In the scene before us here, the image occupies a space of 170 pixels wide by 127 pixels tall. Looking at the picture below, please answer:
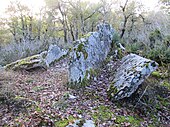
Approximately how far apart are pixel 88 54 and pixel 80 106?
221 cm

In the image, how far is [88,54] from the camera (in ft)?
19.9

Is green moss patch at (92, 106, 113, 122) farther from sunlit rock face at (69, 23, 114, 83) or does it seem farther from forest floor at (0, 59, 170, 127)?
sunlit rock face at (69, 23, 114, 83)

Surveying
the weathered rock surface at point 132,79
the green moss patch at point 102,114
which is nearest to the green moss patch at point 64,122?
the green moss patch at point 102,114

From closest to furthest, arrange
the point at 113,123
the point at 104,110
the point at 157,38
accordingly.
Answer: the point at 113,123
the point at 104,110
the point at 157,38

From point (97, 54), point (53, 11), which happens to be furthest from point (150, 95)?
point (53, 11)

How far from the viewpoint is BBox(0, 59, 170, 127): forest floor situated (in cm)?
378

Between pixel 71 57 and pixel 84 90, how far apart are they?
1176 millimetres

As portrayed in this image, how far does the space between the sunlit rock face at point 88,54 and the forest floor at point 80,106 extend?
431 mm

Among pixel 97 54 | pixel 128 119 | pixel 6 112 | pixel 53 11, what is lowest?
pixel 128 119

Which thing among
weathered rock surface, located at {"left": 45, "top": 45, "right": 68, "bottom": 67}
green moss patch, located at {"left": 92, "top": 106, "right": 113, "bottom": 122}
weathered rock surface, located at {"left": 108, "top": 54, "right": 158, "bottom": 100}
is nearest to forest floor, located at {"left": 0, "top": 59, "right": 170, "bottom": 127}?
green moss patch, located at {"left": 92, "top": 106, "right": 113, "bottom": 122}

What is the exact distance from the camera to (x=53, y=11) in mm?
21922

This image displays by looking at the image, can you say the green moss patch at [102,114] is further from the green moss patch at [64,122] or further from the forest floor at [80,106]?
the green moss patch at [64,122]

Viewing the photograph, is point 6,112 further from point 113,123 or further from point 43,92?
point 113,123

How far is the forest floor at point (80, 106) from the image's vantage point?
12.4ft
